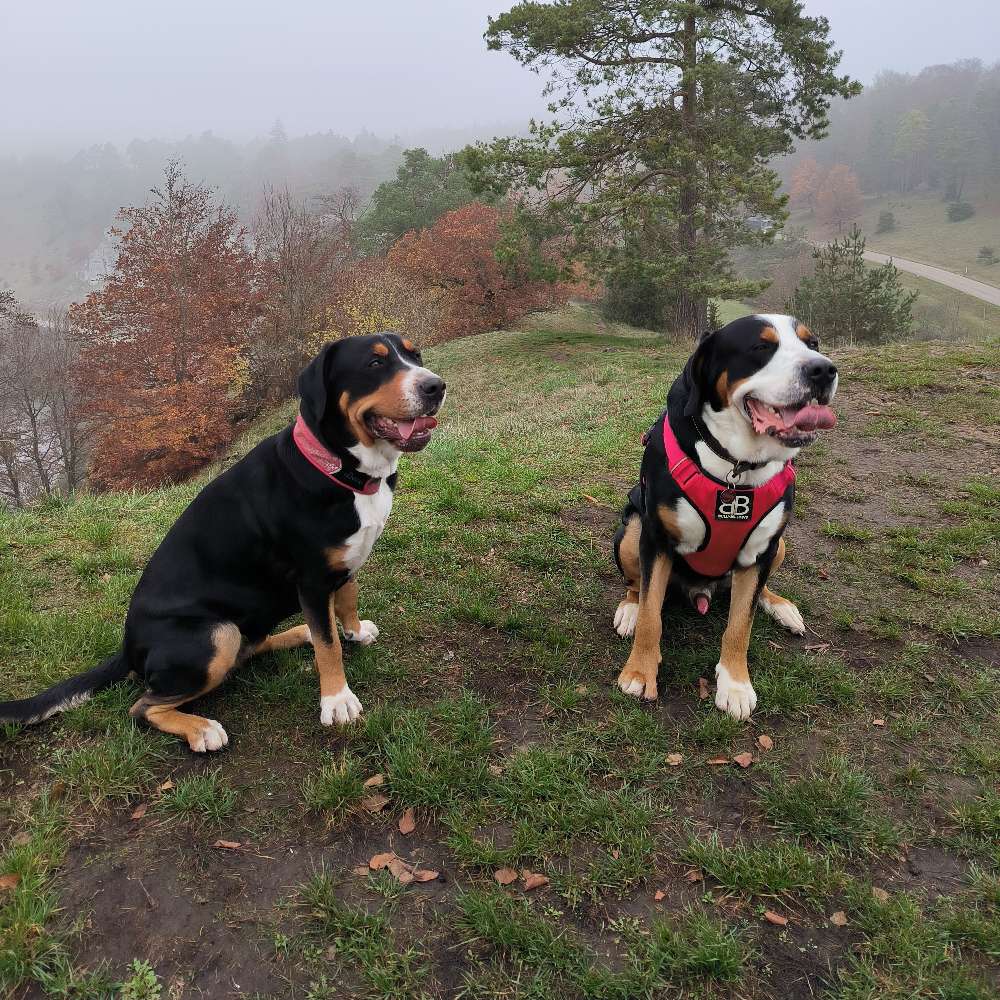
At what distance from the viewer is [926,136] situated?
78.3m

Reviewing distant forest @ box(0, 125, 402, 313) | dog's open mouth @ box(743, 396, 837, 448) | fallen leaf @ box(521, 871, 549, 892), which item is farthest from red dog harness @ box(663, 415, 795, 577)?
distant forest @ box(0, 125, 402, 313)

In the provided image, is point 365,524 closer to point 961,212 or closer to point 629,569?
point 629,569

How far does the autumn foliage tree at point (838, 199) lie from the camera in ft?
248

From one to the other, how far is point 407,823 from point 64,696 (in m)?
1.74

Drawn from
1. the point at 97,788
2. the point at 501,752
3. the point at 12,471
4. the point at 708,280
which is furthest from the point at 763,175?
the point at 12,471

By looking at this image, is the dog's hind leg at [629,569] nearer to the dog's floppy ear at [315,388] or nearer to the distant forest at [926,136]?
the dog's floppy ear at [315,388]

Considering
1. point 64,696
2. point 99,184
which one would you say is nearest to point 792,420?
point 64,696

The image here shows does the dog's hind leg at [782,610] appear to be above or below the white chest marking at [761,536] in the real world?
below

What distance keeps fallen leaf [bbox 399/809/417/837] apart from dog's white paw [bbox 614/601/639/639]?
1.73 meters

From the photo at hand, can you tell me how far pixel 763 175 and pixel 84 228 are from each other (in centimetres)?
15317

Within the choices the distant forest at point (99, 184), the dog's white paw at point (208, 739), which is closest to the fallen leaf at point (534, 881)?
the dog's white paw at point (208, 739)

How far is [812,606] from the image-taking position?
4.12 meters

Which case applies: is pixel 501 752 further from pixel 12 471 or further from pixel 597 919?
pixel 12 471

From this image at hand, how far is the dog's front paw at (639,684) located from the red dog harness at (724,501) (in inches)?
30.0
